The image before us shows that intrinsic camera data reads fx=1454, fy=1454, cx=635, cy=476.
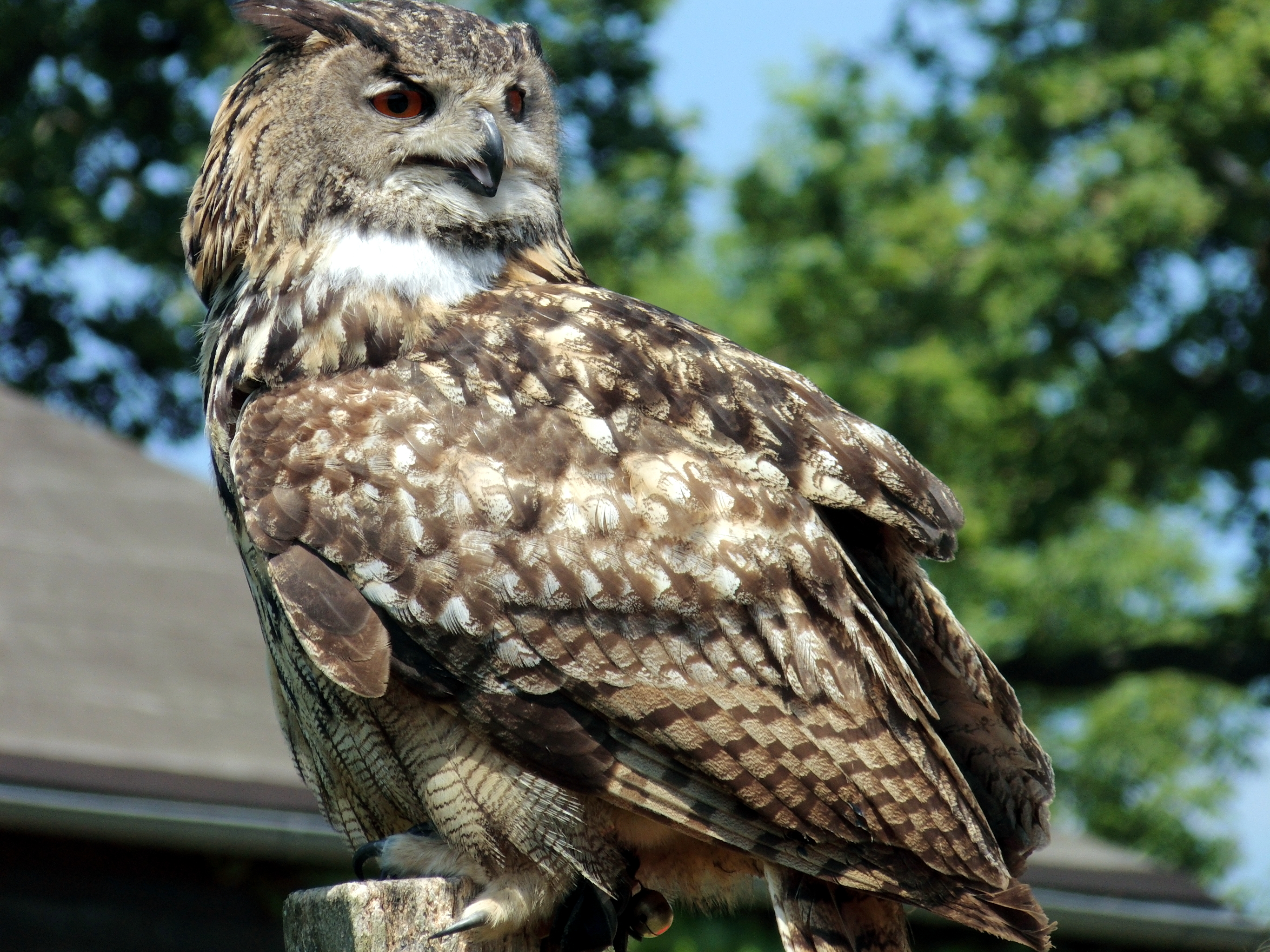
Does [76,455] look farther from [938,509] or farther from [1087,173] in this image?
[1087,173]

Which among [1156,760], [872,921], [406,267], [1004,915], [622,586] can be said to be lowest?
[1156,760]

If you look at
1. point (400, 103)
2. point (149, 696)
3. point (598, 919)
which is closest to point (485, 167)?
point (400, 103)

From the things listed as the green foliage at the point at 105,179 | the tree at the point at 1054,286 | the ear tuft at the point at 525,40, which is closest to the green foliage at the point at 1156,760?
the tree at the point at 1054,286

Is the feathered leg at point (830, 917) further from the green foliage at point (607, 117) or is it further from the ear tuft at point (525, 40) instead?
the green foliage at point (607, 117)

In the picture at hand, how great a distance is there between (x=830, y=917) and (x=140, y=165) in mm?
15103

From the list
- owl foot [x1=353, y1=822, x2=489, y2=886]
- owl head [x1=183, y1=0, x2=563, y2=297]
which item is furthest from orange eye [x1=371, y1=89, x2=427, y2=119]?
owl foot [x1=353, y1=822, x2=489, y2=886]

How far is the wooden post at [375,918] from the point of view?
1.96 meters

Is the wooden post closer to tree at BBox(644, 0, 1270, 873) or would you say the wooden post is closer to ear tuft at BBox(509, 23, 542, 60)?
ear tuft at BBox(509, 23, 542, 60)

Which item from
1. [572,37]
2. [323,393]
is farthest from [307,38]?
[572,37]

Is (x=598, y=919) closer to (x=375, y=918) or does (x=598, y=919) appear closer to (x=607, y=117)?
(x=375, y=918)

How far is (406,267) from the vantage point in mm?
2580

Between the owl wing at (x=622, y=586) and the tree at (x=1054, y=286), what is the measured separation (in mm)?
10883

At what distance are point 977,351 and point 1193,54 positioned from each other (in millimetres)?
3164

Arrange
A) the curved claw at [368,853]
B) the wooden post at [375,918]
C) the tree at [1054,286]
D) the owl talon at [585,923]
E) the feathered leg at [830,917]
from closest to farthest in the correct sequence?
the wooden post at [375,918] < the feathered leg at [830,917] < the owl talon at [585,923] < the curved claw at [368,853] < the tree at [1054,286]
